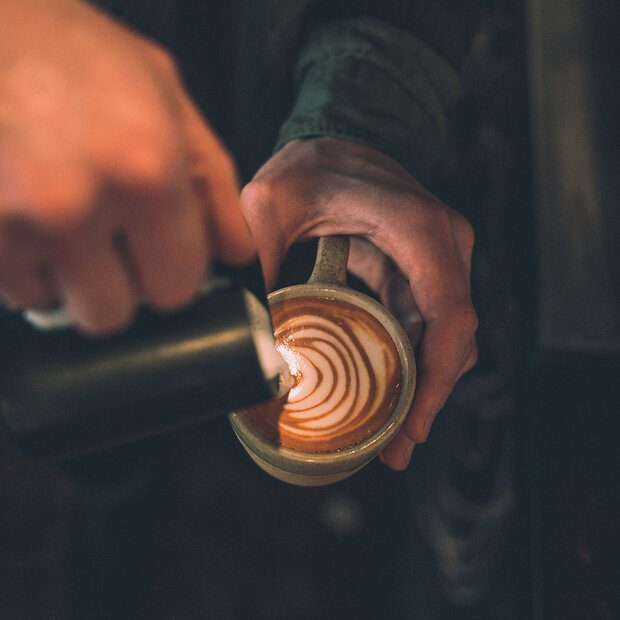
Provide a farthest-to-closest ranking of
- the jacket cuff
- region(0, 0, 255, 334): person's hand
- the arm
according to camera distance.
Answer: the jacket cuff, the arm, region(0, 0, 255, 334): person's hand

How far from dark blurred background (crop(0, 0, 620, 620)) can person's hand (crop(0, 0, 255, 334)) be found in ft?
2.94

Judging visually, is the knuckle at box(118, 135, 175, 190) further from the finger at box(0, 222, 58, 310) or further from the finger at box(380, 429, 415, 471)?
the finger at box(380, 429, 415, 471)

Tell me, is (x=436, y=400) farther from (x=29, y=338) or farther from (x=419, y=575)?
(x=419, y=575)

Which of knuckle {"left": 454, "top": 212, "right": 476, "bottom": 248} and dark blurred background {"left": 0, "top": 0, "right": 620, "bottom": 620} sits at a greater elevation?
knuckle {"left": 454, "top": 212, "right": 476, "bottom": 248}

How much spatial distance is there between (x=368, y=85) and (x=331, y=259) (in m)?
0.33

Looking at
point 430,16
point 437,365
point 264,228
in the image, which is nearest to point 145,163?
point 264,228

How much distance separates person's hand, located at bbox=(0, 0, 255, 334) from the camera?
0.80 feet

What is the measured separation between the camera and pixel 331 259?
25.9 inches

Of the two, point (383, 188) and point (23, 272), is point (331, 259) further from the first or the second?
point (23, 272)

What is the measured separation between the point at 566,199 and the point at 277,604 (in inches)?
48.5

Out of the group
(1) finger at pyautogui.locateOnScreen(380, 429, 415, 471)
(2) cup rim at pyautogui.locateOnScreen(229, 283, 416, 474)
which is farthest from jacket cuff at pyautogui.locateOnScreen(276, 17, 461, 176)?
(1) finger at pyautogui.locateOnScreen(380, 429, 415, 471)

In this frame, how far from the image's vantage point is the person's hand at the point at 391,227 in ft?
2.10

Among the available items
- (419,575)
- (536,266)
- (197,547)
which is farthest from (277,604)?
(536,266)

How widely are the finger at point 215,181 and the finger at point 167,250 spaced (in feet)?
0.10
